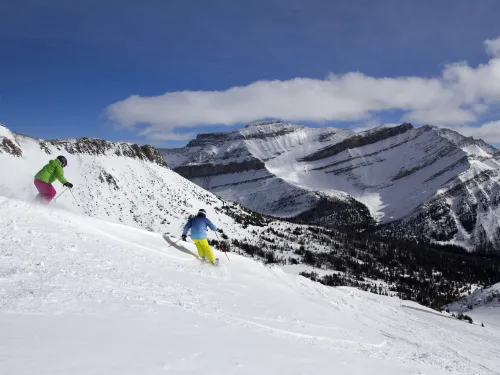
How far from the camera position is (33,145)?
87.1m

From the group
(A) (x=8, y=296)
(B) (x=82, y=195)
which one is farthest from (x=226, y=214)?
(A) (x=8, y=296)

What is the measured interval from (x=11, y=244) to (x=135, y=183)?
314ft

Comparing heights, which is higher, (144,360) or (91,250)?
(91,250)

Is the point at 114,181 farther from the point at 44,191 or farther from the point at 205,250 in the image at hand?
the point at 205,250

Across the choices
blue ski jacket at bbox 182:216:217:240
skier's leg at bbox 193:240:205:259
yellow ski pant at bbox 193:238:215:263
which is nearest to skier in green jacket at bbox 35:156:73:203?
blue ski jacket at bbox 182:216:217:240

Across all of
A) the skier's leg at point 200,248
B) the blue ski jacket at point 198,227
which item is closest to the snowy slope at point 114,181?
the blue ski jacket at point 198,227

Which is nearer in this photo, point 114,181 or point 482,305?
point 482,305

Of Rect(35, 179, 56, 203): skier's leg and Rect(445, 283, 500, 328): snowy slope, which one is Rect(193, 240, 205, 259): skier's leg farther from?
Rect(445, 283, 500, 328): snowy slope

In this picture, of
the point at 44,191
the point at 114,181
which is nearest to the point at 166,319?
the point at 44,191

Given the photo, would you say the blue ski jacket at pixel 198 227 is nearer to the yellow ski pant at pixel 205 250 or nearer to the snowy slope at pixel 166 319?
the yellow ski pant at pixel 205 250

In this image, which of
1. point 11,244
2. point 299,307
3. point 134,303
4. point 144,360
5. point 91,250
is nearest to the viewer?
point 144,360

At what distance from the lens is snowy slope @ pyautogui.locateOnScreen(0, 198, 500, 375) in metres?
6.77

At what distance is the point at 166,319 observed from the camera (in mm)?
9102

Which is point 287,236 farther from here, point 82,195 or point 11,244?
point 11,244
